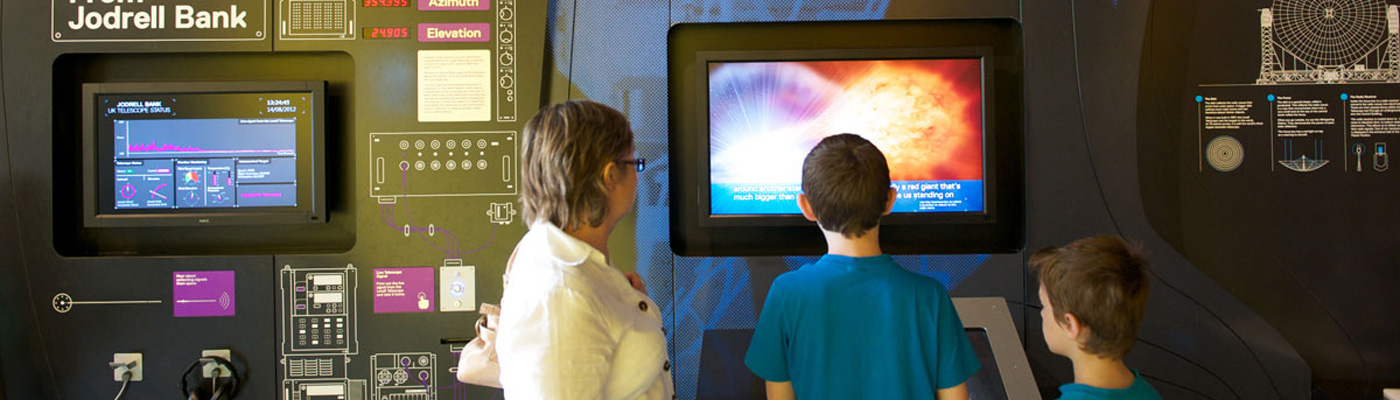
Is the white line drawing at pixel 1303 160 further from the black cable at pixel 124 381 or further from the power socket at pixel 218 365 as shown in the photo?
the black cable at pixel 124 381

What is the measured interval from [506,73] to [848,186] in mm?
1491

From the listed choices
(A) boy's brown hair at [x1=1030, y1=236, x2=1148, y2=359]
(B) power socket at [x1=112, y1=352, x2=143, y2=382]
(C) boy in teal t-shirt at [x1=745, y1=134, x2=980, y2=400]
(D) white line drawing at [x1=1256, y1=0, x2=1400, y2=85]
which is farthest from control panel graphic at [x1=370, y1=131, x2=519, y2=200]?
(D) white line drawing at [x1=1256, y1=0, x2=1400, y2=85]

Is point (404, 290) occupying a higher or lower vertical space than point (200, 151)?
lower

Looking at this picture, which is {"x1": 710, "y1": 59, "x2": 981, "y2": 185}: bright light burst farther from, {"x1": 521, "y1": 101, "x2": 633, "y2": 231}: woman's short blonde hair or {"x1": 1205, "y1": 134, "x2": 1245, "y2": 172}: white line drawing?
{"x1": 521, "y1": 101, "x2": 633, "y2": 231}: woman's short blonde hair

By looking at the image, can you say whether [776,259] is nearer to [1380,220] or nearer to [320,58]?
[320,58]

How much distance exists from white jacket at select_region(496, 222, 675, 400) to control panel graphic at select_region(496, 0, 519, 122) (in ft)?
4.72

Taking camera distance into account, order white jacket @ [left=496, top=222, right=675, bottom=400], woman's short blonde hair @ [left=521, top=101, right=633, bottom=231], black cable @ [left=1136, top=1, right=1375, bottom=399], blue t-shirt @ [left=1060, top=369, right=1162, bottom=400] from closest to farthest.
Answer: white jacket @ [left=496, top=222, right=675, bottom=400] → woman's short blonde hair @ [left=521, top=101, right=633, bottom=231] → blue t-shirt @ [left=1060, top=369, right=1162, bottom=400] → black cable @ [left=1136, top=1, right=1375, bottom=399]

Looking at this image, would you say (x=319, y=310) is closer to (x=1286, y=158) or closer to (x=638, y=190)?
(x=638, y=190)

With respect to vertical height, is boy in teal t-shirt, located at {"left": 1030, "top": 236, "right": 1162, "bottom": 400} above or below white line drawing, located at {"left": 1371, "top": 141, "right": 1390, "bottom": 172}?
below

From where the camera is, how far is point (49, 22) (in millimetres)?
2680

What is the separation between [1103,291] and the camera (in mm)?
1571

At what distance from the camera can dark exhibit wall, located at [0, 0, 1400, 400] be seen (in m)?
2.63

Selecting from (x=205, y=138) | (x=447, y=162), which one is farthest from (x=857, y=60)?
(x=205, y=138)

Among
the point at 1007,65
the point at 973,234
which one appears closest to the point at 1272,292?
the point at 973,234
